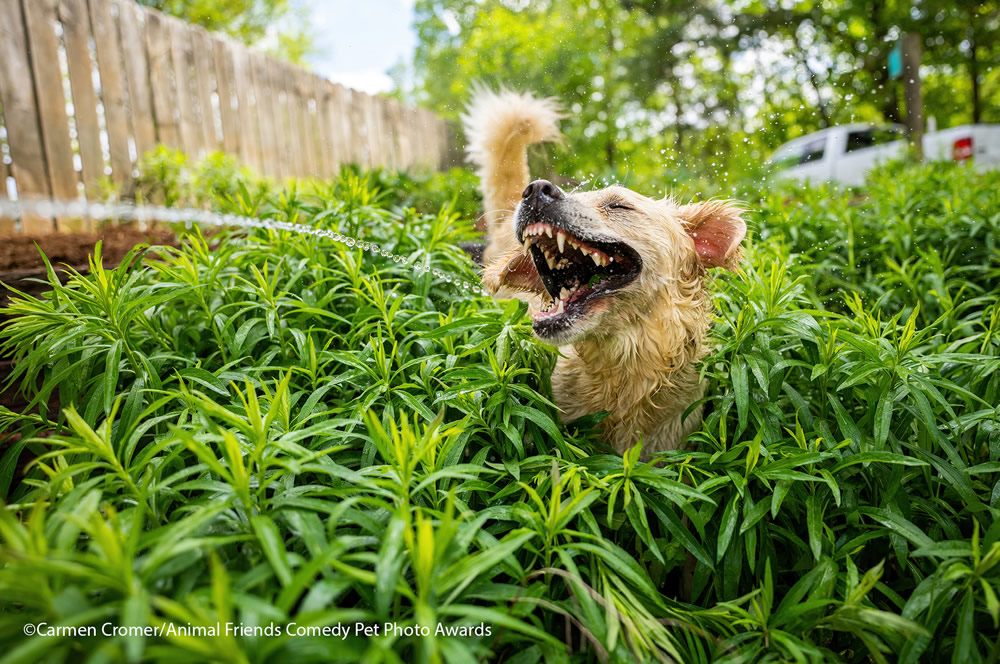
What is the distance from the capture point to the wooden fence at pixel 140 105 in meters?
4.09

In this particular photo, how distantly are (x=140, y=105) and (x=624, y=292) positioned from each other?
511cm

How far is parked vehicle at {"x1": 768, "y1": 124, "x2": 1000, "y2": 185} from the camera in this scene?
7.50 meters

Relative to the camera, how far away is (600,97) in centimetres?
633

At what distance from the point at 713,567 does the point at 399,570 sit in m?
1.02

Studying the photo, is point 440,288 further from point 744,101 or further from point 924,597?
point 744,101

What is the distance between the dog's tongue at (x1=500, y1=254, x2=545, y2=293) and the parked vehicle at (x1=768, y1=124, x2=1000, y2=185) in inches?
226

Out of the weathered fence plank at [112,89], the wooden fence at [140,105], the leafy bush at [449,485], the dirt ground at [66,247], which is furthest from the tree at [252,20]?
the leafy bush at [449,485]

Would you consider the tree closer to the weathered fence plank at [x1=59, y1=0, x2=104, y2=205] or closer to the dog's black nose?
the weathered fence plank at [x1=59, y1=0, x2=104, y2=205]

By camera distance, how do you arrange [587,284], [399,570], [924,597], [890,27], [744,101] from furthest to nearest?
[890,27], [744,101], [587,284], [924,597], [399,570]

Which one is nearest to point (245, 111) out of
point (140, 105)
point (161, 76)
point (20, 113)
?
point (161, 76)

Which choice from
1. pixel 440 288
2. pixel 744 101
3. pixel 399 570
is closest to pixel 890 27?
pixel 744 101

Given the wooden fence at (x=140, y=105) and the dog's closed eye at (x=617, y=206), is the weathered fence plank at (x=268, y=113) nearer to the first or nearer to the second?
the wooden fence at (x=140, y=105)

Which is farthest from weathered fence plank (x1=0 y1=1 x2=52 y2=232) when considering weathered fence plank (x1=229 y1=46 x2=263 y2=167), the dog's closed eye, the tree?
the tree

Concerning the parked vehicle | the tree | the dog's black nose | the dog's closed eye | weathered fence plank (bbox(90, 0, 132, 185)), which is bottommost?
the dog's closed eye
